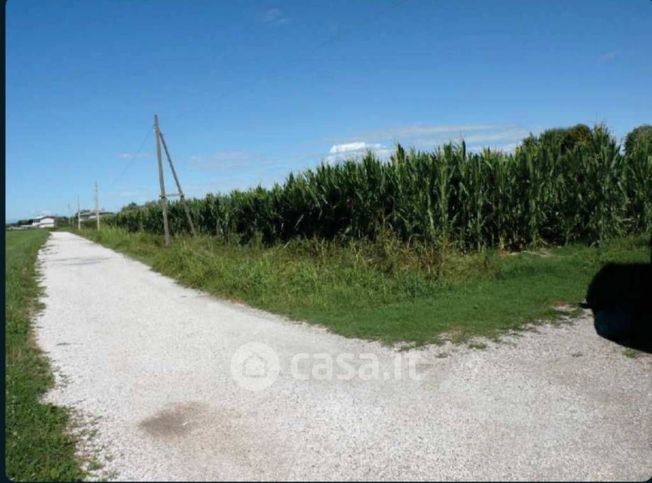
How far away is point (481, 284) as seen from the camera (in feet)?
28.2

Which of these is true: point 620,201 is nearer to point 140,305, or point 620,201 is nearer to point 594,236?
point 594,236

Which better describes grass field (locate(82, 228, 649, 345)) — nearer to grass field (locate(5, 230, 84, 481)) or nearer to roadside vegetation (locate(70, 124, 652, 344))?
roadside vegetation (locate(70, 124, 652, 344))

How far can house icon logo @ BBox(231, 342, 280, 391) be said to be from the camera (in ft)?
15.7

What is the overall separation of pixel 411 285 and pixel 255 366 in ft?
12.9

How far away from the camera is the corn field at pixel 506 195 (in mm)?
11430

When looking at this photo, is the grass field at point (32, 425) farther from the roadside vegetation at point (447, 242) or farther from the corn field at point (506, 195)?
the corn field at point (506, 195)

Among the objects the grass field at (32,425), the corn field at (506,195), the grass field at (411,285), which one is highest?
the corn field at (506,195)

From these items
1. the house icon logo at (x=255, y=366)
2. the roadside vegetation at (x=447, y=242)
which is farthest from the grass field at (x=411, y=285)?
the house icon logo at (x=255, y=366)

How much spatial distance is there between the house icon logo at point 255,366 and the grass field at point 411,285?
116 cm

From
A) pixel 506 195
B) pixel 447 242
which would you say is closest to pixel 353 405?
pixel 447 242

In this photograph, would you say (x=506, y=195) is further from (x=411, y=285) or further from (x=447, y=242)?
(x=411, y=285)

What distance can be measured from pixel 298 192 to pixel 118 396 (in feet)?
37.9

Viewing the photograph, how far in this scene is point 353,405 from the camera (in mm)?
4160

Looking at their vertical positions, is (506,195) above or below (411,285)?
above
